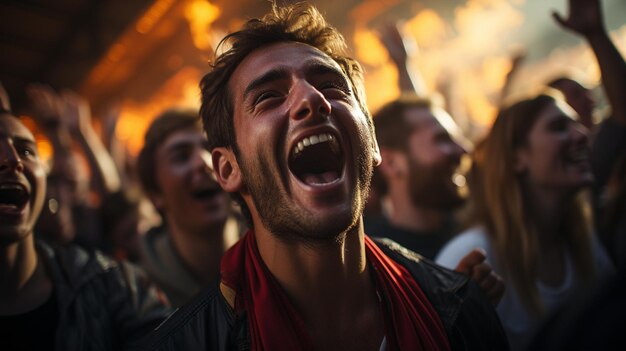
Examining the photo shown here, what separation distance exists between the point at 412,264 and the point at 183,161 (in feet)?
5.76

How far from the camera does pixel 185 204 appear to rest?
2.78 meters

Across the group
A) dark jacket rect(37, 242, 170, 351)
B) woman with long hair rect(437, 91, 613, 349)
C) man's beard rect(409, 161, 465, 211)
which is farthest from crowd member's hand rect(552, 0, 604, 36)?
dark jacket rect(37, 242, 170, 351)

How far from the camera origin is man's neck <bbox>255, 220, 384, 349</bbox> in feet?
4.80

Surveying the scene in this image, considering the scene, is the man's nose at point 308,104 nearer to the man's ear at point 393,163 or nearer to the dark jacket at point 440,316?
the dark jacket at point 440,316

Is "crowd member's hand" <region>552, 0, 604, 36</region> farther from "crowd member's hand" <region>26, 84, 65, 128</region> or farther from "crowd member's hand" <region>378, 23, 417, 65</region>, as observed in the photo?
"crowd member's hand" <region>26, 84, 65, 128</region>

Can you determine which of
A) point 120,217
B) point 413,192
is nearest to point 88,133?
point 120,217

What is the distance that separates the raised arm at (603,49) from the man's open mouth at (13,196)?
129 inches

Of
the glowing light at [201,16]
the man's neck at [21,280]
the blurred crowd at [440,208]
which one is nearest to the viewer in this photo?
the man's neck at [21,280]

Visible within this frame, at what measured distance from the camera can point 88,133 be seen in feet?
15.2

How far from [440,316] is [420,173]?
164cm

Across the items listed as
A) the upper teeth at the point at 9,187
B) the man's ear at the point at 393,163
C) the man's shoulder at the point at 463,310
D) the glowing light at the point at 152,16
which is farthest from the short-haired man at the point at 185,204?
the glowing light at the point at 152,16

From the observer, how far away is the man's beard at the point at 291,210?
1380mm

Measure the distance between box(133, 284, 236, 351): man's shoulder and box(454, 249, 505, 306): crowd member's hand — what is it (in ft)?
3.17

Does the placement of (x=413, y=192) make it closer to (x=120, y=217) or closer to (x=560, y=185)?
(x=560, y=185)
